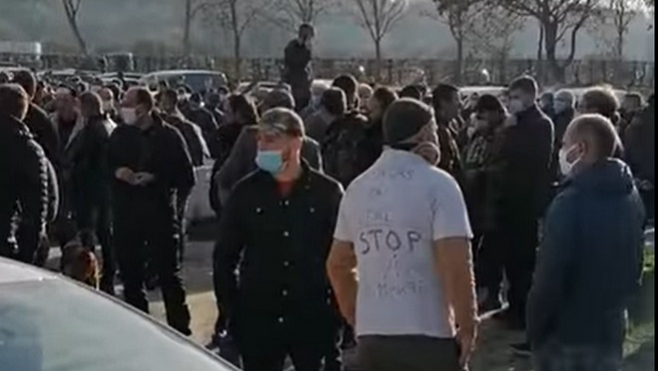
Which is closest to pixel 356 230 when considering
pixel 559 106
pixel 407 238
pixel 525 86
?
pixel 407 238

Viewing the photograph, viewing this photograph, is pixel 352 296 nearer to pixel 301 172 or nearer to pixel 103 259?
pixel 301 172

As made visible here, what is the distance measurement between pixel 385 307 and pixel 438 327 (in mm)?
234

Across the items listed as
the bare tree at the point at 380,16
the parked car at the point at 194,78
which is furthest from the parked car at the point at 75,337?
the bare tree at the point at 380,16

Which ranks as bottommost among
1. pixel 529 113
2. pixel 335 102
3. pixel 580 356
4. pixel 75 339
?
pixel 580 356

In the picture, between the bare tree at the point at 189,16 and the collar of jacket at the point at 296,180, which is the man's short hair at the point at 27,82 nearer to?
the collar of jacket at the point at 296,180

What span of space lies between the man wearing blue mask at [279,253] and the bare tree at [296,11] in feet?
160

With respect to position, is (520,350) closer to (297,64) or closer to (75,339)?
(297,64)

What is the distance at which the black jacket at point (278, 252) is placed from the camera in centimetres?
742

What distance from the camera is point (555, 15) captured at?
3688 cm

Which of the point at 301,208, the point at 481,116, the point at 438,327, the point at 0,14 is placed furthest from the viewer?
the point at 0,14

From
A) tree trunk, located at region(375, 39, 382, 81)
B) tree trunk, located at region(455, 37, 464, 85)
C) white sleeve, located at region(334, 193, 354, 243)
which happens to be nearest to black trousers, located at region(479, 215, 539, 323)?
white sleeve, located at region(334, 193, 354, 243)

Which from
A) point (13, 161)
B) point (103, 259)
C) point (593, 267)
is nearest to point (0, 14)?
point (103, 259)

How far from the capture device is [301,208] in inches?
293

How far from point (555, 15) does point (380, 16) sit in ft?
68.1
